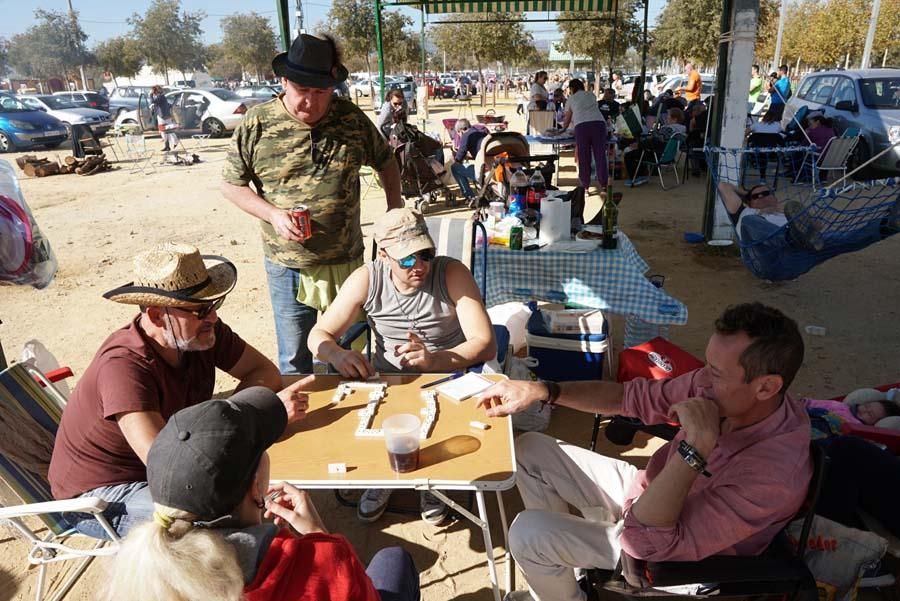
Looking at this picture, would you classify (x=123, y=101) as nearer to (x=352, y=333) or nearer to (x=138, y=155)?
(x=138, y=155)

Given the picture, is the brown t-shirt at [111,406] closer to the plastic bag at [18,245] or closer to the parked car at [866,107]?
the plastic bag at [18,245]

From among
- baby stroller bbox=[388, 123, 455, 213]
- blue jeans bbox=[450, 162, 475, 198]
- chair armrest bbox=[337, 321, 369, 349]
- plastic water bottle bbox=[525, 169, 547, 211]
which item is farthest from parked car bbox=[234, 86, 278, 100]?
chair armrest bbox=[337, 321, 369, 349]

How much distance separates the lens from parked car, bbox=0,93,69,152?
1583 centimetres

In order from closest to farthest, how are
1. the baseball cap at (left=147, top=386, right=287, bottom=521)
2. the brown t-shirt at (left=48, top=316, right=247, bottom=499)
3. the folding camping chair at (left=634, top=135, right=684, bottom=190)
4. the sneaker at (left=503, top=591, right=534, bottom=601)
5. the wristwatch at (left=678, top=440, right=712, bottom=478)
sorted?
the baseball cap at (left=147, top=386, right=287, bottom=521) → the wristwatch at (left=678, top=440, right=712, bottom=478) → the brown t-shirt at (left=48, top=316, right=247, bottom=499) → the sneaker at (left=503, top=591, right=534, bottom=601) → the folding camping chair at (left=634, top=135, right=684, bottom=190)

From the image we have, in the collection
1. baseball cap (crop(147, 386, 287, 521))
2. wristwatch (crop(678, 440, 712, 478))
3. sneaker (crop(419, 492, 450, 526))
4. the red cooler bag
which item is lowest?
sneaker (crop(419, 492, 450, 526))

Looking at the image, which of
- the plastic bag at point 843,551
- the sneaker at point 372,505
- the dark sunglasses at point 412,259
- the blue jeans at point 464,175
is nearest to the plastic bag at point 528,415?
the sneaker at point 372,505

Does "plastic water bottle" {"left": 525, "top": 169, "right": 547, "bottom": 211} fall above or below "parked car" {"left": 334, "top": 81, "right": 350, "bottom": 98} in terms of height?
below

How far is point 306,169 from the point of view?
9.96ft

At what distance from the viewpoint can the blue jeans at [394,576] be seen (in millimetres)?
1615

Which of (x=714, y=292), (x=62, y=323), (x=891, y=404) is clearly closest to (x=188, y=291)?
(x=891, y=404)

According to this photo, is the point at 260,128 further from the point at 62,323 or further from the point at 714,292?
the point at 714,292

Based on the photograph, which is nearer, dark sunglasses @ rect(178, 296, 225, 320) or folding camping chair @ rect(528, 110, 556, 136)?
dark sunglasses @ rect(178, 296, 225, 320)

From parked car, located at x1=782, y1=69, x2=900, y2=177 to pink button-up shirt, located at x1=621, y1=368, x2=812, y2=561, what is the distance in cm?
908

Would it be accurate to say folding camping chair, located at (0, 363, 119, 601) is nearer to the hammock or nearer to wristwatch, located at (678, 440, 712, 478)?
wristwatch, located at (678, 440, 712, 478)
